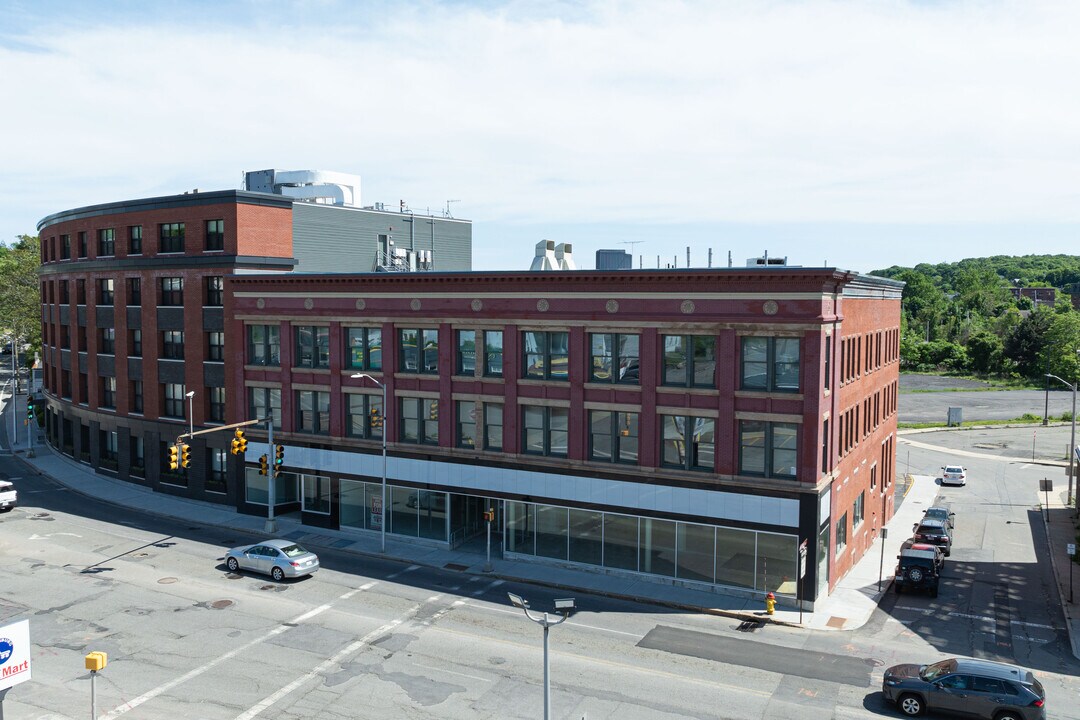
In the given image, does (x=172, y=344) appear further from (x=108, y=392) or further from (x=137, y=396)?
(x=108, y=392)

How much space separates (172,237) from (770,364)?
37724 mm

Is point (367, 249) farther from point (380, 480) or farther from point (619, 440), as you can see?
point (619, 440)

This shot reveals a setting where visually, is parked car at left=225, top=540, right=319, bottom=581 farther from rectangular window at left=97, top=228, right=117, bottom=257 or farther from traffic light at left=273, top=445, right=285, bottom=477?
rectangular window at left=97, top=228, right=117, bottom=257

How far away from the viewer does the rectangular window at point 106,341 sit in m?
58.9

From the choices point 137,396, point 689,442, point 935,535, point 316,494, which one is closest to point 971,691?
point 689,442

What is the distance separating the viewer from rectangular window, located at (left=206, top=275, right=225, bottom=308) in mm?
50438

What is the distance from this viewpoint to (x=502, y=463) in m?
40.6

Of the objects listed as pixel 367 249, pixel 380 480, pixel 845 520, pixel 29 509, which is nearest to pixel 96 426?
pixel 29 509

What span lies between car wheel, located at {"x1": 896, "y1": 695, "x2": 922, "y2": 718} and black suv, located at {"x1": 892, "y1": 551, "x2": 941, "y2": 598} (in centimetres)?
1353

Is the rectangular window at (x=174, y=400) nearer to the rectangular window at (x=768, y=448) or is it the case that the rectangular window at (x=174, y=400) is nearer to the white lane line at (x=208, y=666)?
the white lane line at (x=208, y=666)

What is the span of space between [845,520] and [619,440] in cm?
1147

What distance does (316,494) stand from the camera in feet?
154

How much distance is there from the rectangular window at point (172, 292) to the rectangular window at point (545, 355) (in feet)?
81.5

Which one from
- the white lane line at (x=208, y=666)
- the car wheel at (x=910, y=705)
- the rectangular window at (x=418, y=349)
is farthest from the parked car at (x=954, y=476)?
the white lane line at (x=208, y=666)
